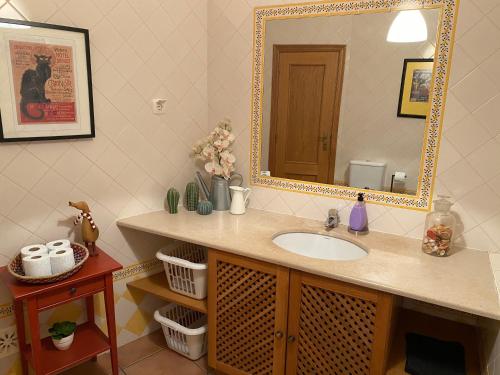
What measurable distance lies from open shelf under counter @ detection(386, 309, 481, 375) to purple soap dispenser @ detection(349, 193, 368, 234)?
48cm

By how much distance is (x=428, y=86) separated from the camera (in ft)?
5.65

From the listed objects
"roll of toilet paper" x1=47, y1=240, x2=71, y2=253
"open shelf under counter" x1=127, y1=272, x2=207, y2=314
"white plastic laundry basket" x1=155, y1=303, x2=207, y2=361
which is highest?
"roll of toilet paper" x1=47, y1=240, x2=71, y2=253

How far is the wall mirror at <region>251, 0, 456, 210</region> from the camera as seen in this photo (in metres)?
1.73

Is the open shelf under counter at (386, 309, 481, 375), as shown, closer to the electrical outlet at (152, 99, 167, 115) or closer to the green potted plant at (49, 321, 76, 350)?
the green potted plant at (49, 321, 76, 350)

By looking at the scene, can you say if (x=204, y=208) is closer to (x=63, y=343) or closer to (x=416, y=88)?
(x=63, y=343)

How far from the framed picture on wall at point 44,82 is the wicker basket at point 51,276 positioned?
1.71 ft

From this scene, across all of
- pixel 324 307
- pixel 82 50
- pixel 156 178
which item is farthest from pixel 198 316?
pixel 82 50

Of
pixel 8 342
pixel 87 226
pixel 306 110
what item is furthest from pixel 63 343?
pixel 306 110

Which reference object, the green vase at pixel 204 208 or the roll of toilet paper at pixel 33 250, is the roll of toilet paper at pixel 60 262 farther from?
the green vase at pixel 204 208

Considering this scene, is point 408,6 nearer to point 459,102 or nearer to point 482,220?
point 459,102

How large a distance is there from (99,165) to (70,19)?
69 cm

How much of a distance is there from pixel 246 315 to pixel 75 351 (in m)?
0.80

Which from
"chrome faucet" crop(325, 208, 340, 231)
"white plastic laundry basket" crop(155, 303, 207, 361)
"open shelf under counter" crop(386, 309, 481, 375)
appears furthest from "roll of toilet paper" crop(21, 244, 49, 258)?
"open shelf under counter" crop(386, 309, 481, 375)

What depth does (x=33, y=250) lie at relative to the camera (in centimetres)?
163
